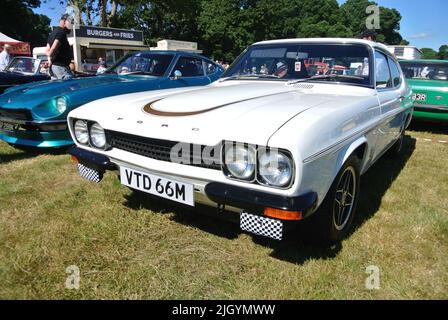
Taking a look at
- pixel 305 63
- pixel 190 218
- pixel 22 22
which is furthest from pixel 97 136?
pixel 22 22

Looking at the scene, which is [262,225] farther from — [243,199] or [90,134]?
[90,134]

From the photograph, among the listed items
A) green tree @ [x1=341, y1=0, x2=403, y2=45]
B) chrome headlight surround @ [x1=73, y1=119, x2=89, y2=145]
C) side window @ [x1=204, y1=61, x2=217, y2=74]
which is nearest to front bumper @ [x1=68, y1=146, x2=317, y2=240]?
chrome headlight surround @ [x1=73, y1=119, x2=89, y2=145]

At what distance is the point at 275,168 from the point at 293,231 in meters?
0.75

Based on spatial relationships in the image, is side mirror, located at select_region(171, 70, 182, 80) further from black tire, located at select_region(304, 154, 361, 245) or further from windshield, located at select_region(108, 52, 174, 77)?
black tire, located at select_region(304, 154, 361, 245)

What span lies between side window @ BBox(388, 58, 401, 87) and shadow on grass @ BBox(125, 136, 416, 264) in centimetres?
105

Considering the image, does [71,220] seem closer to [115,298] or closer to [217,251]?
[115,298]

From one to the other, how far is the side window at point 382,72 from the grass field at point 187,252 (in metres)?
1.06

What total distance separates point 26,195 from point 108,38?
21.4m

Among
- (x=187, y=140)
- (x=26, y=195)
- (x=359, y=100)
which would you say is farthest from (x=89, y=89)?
(x=359, y=100)

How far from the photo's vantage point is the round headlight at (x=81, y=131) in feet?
8.46

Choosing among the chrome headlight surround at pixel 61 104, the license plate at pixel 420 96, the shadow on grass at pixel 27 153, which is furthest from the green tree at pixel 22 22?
the license plate at pixel 420 96

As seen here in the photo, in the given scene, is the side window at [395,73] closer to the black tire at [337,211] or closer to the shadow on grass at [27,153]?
the black tire at [337,211]

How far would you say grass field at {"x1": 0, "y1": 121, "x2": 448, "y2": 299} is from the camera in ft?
6.27
